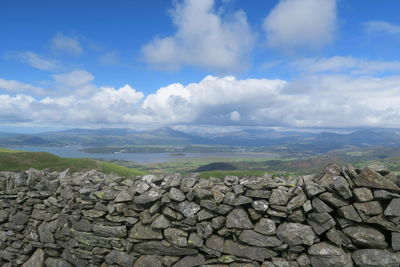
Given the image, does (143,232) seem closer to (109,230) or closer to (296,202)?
(109,230)

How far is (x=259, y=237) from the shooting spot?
8211mm

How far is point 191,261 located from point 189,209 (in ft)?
6.20

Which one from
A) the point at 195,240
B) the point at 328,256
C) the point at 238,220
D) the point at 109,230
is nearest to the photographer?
the point at 328,256

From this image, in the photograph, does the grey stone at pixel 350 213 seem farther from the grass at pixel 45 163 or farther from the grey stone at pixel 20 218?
the grass at pixel 45 163

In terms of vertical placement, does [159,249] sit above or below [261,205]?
below

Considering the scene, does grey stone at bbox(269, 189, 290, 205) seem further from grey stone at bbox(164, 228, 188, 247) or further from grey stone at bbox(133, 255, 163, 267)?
grey stone at bbox(133, 255, 163, 267)

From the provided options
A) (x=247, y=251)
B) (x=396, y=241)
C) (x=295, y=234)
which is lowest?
(x=247, y=251)

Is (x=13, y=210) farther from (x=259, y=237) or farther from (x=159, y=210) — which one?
(x=259, y=237)

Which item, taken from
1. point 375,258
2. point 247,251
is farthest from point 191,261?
point 375,258

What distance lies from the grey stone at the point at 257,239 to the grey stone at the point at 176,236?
2054 millimetres

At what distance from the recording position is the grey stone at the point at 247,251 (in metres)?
8.16

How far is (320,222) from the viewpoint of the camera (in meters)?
7.79

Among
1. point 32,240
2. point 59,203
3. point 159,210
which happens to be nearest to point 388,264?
point 159,210

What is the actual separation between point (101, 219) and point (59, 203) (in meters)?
2.68
